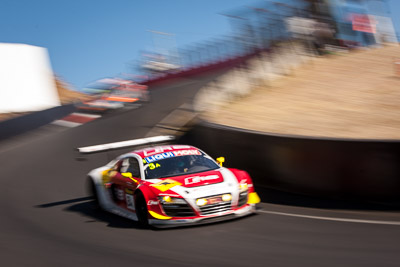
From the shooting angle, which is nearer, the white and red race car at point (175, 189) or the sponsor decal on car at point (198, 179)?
the white and red race car at point (175, 189)

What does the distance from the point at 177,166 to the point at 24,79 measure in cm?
2589

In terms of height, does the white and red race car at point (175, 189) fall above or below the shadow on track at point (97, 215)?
above

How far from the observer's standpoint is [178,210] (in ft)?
28.6

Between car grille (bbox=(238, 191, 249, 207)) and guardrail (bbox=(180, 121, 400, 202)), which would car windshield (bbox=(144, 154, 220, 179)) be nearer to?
car grille (bbox=(238, 191, 249, 207))

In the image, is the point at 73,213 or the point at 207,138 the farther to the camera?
the point at 207,138

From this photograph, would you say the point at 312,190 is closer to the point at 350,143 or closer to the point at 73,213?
the point at 350,143

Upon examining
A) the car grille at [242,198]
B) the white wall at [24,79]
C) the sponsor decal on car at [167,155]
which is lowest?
the car grille at [242,198]

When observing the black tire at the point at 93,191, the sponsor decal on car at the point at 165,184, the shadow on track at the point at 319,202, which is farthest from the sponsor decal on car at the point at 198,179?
the black tire at the point at 93,191

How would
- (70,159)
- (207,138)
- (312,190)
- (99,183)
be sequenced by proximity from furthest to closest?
1. (70,159)
2. (207,138)
3. (99,183)
4. (312,190)

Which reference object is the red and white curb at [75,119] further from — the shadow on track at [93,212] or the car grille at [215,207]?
the car grille at [215,207]

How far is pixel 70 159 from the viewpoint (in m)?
18.0

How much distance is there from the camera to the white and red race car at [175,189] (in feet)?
28.6

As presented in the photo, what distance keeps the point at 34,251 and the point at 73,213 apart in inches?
130

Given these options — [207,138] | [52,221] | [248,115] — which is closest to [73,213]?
[52,221]
